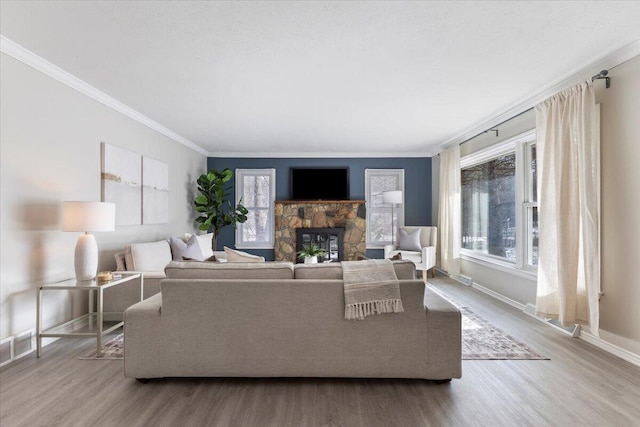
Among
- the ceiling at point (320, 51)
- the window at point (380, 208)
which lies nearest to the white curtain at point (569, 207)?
the ceiling at point (320, 51)

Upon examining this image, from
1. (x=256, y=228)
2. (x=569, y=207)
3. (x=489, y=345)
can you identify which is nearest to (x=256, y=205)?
(x=256, y=228)

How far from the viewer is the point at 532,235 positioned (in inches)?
175

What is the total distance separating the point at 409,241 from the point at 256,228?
314cm

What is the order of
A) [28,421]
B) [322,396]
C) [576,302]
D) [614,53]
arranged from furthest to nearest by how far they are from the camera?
[576,302], [614,53], [322,396], [28,421]

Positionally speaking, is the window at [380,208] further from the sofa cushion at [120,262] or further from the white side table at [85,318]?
the white side table at [85,318]

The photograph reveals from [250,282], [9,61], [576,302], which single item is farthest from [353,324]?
[9,61]

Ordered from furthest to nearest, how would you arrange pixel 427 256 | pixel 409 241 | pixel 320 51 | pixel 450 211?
pixel 409 241 < pixel 450 211 < pixel 427 256 < pixel 320 51

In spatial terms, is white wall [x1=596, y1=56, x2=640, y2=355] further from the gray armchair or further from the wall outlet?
the gray armchair

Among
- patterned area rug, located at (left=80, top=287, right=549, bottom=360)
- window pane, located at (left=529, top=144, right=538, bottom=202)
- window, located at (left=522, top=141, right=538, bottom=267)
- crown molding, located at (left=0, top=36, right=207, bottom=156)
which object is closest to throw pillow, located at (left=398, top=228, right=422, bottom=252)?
window, located at (left=522, top=141, right=538, bottom=267)

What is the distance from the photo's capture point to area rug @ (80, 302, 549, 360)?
299 cm

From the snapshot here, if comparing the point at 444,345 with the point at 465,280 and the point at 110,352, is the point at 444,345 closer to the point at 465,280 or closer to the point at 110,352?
the point at 110,352

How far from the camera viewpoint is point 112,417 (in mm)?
2105

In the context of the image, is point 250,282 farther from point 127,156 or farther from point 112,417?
point 127,156

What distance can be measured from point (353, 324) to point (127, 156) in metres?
3.66
